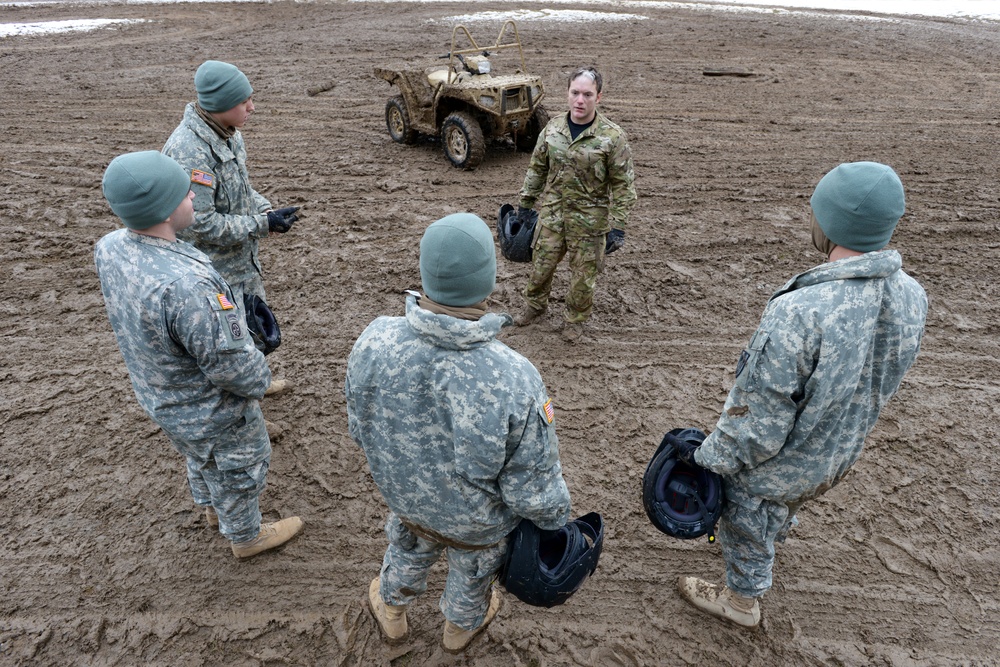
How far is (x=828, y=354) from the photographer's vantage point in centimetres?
229

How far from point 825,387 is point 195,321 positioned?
2356 millimetres

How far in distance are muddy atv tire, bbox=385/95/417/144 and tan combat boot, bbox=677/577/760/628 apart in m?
6.66

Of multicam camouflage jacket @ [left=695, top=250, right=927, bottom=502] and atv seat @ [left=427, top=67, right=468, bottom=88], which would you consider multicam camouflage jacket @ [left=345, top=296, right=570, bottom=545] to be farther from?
atv seat @ [left=427, top=67, right=468, bottom=88]

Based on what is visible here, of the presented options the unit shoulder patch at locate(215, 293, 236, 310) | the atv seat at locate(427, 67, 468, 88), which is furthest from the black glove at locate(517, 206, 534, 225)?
the atv seat at locate(427, 67, 468, 88)

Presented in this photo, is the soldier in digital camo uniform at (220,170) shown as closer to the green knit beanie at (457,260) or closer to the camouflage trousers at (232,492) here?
the camouflage trousers at (232,492)

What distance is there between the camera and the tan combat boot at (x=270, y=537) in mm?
3537

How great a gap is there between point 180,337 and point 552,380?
9.20 feet

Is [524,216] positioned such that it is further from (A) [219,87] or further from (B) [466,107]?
(B) [466,107]

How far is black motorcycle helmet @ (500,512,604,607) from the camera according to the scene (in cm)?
253

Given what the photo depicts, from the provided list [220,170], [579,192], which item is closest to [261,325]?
[220,170]

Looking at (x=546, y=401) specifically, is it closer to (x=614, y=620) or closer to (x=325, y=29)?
(x=614, y=620)

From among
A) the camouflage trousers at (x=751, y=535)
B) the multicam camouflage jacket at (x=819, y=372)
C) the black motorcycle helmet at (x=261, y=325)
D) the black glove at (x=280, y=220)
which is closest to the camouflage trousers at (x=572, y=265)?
the black glove at (x=280, y=220)

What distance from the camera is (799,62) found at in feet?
38.2

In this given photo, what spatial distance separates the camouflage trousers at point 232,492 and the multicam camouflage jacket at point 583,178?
2706 mm
